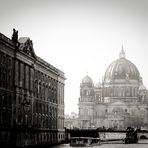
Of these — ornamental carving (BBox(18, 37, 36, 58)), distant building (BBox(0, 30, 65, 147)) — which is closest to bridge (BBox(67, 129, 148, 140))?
distant building (BBox(0, 30, 65, 147))

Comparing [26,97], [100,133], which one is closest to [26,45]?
[26,97]

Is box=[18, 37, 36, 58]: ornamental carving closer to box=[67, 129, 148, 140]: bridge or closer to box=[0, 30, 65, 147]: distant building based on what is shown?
box=[0, 30, 65, 147]: distant building

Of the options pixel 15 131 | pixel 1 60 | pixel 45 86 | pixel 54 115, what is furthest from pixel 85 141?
pixel 1 60

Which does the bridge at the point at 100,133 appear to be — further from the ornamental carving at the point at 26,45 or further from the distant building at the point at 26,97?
the ornamental carving at the point at 26,45

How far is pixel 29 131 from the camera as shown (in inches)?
3123

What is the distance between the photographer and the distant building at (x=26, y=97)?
70.7 metres

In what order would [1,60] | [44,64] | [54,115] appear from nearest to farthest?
[1,60] → [44,64] → [54,115]

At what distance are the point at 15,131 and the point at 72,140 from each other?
31985 millimetres

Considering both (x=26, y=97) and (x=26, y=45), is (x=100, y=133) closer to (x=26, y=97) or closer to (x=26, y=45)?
(x=26, y=97)

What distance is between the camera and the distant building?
70.7 metres

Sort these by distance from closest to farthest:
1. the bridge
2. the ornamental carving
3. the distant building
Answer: the distant building → the ornamental carving → the bridge

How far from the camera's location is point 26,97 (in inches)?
3172

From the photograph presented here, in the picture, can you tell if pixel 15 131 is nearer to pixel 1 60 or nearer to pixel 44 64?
pixel 1 60

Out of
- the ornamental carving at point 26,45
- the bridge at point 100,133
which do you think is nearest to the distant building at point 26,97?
the ornamental carving at point 26,45
